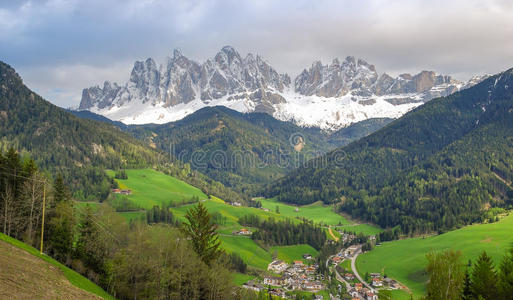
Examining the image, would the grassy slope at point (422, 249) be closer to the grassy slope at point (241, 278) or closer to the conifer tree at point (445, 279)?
the grassy slope at point (241, 278)

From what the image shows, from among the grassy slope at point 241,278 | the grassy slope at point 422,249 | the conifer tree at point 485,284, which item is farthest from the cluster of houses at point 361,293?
the conifer tree at point 485,284

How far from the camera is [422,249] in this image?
140 m

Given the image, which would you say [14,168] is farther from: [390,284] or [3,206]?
[390,284]

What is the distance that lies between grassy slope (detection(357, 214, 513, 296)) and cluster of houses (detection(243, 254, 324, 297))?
19.6 metres

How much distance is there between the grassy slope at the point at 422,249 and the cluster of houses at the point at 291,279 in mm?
19626

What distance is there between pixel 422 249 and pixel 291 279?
57597mm

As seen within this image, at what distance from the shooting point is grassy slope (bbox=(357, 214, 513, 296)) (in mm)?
115750

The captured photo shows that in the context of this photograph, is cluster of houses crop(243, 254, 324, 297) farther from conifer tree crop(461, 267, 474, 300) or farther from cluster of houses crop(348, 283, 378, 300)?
conifer tree crop(461, 267, 474, 300)

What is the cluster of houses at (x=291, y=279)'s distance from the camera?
103 m

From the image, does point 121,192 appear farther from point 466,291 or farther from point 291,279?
point 466,291

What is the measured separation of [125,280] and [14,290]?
67.4ft

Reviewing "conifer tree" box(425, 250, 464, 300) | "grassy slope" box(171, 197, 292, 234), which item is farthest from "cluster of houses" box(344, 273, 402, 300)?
"grassy slope" box(171, 197, 292, 234)

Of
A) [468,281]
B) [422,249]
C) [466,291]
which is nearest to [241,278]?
[468,281]

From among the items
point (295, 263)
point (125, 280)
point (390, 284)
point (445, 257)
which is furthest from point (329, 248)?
point (125, 280)
